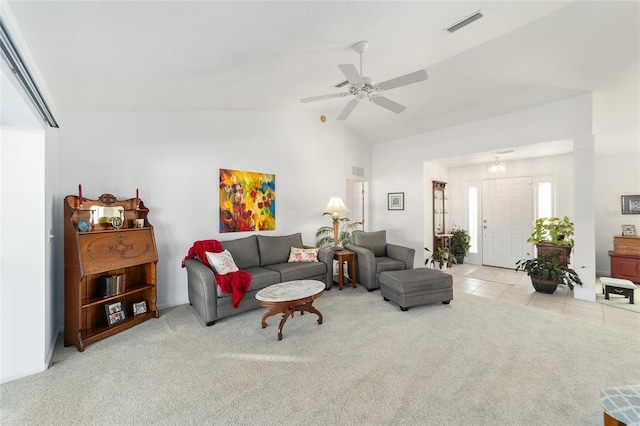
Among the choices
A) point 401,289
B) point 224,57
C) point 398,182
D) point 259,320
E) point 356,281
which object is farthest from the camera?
point 398,182

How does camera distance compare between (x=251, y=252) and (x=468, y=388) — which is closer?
(x=468, y=388)

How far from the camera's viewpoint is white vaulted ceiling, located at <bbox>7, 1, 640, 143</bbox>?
182cm

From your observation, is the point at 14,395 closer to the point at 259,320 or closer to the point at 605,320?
the point at 259,320

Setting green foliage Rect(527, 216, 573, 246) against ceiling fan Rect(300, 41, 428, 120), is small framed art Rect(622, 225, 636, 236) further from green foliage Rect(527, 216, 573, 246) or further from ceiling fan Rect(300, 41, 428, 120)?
ceiling fan Rect(300, 41, 428, 120)

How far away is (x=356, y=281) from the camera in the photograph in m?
4.65

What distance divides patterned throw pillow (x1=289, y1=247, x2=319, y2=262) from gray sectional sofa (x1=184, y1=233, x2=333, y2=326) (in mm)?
94

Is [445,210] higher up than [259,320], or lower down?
higher up

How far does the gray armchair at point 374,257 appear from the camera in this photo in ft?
14.0

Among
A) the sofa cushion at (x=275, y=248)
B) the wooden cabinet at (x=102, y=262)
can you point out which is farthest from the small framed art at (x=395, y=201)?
the wooden cabinet at (x=102, y=262)

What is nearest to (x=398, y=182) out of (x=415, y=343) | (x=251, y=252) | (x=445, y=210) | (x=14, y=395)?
(x=445, y=210)

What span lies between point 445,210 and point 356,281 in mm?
3328

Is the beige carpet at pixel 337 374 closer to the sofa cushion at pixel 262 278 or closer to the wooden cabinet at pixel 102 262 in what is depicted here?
the wooden cabinet at pixel 102 262

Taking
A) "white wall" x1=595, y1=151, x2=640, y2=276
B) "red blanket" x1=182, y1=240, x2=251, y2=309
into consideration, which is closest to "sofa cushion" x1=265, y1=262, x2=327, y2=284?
"red blanket" x1=182, y1=240, x2=251, y2=309

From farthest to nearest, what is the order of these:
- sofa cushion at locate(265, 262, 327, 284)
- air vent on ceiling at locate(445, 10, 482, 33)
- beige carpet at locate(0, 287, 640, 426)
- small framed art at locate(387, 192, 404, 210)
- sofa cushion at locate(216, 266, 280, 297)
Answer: small framed art at locate(387, 192, 404, 210), sofa cushion at locate(265, 262, 327, 284), sofa cushion at locate(216, 266, 280, 297), air vent on ceiling at locate(445, 10, 482, 33), beige carpet at locate(0, 287, 640, 426)
